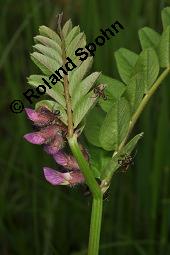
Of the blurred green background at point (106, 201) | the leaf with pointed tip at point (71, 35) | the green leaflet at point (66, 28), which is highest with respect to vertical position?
the green leaflet at point (66, 28)

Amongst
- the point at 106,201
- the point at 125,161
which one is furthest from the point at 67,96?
the point at 106,201

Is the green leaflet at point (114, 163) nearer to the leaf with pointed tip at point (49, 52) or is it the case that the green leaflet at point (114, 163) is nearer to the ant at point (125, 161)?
the ant at point (125, 161)

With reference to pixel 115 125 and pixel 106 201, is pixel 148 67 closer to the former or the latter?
pixel 115 125

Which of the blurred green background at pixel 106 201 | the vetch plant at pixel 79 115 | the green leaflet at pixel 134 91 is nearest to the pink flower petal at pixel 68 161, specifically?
the vetch plant at pixel 79 115

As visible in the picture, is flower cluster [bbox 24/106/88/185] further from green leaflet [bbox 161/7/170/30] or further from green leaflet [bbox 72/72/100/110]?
green leaflet [bbox 161/7/170/30]

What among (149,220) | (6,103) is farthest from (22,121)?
(6,103)

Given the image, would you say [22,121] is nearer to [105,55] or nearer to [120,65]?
[105,55]

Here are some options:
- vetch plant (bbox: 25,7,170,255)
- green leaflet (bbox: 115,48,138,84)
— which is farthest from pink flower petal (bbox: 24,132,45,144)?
green leaflet (bbox: 115,48,138,84)
